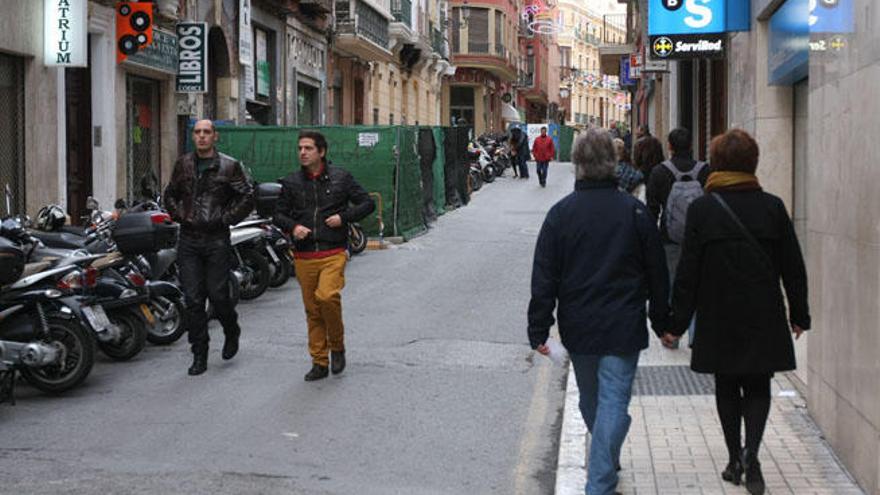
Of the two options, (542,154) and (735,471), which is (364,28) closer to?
(542,154)

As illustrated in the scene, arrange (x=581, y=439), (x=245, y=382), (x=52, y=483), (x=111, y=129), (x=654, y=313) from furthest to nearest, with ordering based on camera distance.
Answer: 1. (x=111, y=129)
2. (x=245, y=382)
3. (x=581, y=439)
4. (x=52, y=483)
5. (x=654, y=313)

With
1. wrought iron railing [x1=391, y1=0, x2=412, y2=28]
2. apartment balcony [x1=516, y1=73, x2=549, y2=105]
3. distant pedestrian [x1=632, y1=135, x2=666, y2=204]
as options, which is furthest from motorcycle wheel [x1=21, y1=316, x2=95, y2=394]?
apartment balcony [x1=516, y1=73, x2=549, y2=105]

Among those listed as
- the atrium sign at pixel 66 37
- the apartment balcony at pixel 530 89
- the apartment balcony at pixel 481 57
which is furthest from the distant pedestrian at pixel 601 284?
the apartment balcony at pixel 530 89

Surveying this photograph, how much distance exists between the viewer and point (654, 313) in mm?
5828

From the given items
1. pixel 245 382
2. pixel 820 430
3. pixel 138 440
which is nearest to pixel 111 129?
pixel 245 382

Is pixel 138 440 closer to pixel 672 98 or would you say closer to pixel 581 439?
pixel 581 439

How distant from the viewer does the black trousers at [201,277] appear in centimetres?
973

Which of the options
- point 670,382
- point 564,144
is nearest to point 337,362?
point 670,382

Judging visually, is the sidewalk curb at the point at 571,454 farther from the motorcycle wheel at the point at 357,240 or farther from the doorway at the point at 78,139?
the doorway at the point at 78,139

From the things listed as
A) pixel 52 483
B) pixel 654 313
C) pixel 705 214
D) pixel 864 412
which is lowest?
pixel 52 483

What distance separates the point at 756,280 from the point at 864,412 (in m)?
0.85

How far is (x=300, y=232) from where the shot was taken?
362 inches

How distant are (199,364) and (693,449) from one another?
13.8ft

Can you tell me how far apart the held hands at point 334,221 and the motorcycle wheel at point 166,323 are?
2277mm
